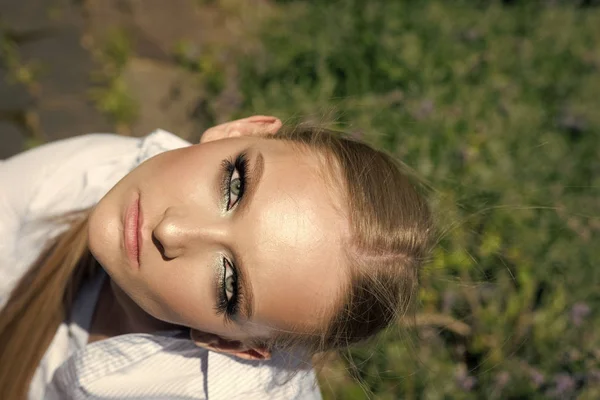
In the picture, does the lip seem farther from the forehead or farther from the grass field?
the grass field

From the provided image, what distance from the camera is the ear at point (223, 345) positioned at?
6.48 ft

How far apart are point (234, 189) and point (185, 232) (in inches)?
8.3

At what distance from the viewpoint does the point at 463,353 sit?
2.88 meters

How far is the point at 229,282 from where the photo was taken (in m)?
1.72

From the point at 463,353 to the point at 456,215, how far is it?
717mm

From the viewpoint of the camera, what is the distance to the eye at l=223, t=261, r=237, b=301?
1.71 meters

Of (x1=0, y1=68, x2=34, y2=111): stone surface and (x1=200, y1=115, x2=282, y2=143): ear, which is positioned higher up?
(x1=0, y1=68, x2=34, y2=111): stone surface

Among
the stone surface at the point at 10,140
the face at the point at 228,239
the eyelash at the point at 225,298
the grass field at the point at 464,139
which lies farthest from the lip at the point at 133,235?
the stone surface at the point at 10,140

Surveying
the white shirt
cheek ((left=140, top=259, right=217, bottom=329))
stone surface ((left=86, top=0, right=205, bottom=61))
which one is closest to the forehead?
cheek ((left=140, top=259, right=217, bottom=329))

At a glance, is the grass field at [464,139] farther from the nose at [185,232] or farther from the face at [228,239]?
the nose at [185,232]

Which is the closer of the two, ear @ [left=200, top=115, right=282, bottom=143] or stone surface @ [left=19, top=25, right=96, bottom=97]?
ear @ [left=200, top=115, right=282, bottom=143]

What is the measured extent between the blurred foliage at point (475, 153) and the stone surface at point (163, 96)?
0.31 m

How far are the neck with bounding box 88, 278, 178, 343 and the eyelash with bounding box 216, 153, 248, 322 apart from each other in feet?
1.64

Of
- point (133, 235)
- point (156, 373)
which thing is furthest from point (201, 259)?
point (156, 373)
